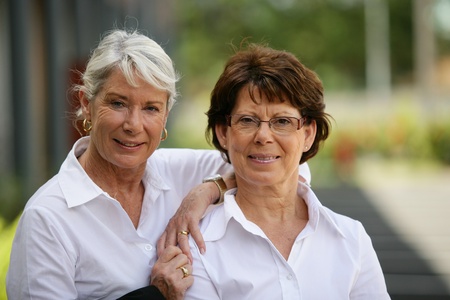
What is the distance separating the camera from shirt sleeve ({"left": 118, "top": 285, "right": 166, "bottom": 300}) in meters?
2.78

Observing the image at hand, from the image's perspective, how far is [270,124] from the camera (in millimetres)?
2885

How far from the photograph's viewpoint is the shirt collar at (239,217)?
295 cm

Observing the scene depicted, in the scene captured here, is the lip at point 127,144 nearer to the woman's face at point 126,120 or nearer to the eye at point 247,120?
the woman's face at point 126,120

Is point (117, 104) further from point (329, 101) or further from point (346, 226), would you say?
point (329, 101)

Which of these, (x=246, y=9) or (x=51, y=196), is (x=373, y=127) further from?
(x=246, y=9)

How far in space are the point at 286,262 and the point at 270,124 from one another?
0.51 m

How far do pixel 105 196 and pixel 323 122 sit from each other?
34.9 inches

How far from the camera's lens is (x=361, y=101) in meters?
38.1

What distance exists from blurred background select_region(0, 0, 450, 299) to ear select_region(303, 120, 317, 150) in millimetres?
302

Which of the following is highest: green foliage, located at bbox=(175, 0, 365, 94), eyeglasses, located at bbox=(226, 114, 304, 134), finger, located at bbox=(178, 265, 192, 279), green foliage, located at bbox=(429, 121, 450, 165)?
green foliage, located at bbox=(175, 0, 365, 94)

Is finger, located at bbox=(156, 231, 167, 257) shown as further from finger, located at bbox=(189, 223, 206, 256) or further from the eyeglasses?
the eyeglasses

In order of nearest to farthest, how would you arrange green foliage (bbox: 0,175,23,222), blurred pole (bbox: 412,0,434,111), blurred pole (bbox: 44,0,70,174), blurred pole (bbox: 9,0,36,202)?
green foliage (bbox: 0,175,23,222) → blurred pole (bbox: 9,0,36,202) → blurred pole (bbox: 44,0,70,174) → blurred pole (bbox: 412,0,434,111)

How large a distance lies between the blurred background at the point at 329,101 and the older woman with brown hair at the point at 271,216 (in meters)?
0.36

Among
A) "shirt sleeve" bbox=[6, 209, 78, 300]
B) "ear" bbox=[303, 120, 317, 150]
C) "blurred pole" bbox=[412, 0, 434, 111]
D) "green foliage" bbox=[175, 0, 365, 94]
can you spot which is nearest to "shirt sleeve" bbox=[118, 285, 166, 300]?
"shirt sleeve" bbox=[6, 209, 78, 300]
